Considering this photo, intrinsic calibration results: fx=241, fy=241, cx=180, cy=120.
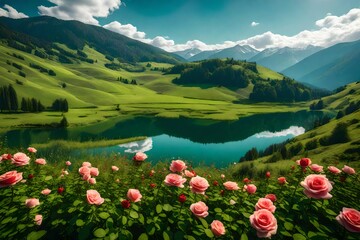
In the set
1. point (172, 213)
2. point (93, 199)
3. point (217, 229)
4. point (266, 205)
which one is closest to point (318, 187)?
point (266, 205)

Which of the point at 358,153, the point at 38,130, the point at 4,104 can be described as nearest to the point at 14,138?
the point at 38,130

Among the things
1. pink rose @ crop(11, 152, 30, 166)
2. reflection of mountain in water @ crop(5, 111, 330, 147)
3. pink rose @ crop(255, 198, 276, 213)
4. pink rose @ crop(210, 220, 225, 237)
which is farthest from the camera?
reflection of mountain in water @ crop(5, 111, 330, 147)

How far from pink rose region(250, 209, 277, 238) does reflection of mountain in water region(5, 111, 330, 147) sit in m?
65.2

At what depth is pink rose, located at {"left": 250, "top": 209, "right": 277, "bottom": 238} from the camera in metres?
3.90

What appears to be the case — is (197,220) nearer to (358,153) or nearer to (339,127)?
(358,153)

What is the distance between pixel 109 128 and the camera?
8656 centimetres

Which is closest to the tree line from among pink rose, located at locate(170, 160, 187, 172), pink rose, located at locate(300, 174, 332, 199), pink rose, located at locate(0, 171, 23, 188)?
pink rose, located at locate(0, 171, 23, 188)

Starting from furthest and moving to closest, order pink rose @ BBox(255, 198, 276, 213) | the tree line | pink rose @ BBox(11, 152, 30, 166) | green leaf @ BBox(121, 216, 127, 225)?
the tree line
pink rose @ BBox(11, 152, 30, 166)
pink rose @ BBox(255, 198, 276, 213)
green leaf @ BBox(121, 216, 127, 225)

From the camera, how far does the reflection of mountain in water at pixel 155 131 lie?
68.9 meters

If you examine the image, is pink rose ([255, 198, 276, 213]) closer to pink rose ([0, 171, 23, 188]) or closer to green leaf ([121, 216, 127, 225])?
green leaf ([121, 216, 127, 225])

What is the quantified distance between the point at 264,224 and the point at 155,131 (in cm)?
8183

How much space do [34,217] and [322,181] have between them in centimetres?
573

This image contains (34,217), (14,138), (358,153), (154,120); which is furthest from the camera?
(154,120)

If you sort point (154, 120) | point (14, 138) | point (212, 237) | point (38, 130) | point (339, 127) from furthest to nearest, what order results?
1. point (154, 120)
2. point (38, 130)
3. point (14, 138)
4. point (339, 127)
5. point (212, 237)
